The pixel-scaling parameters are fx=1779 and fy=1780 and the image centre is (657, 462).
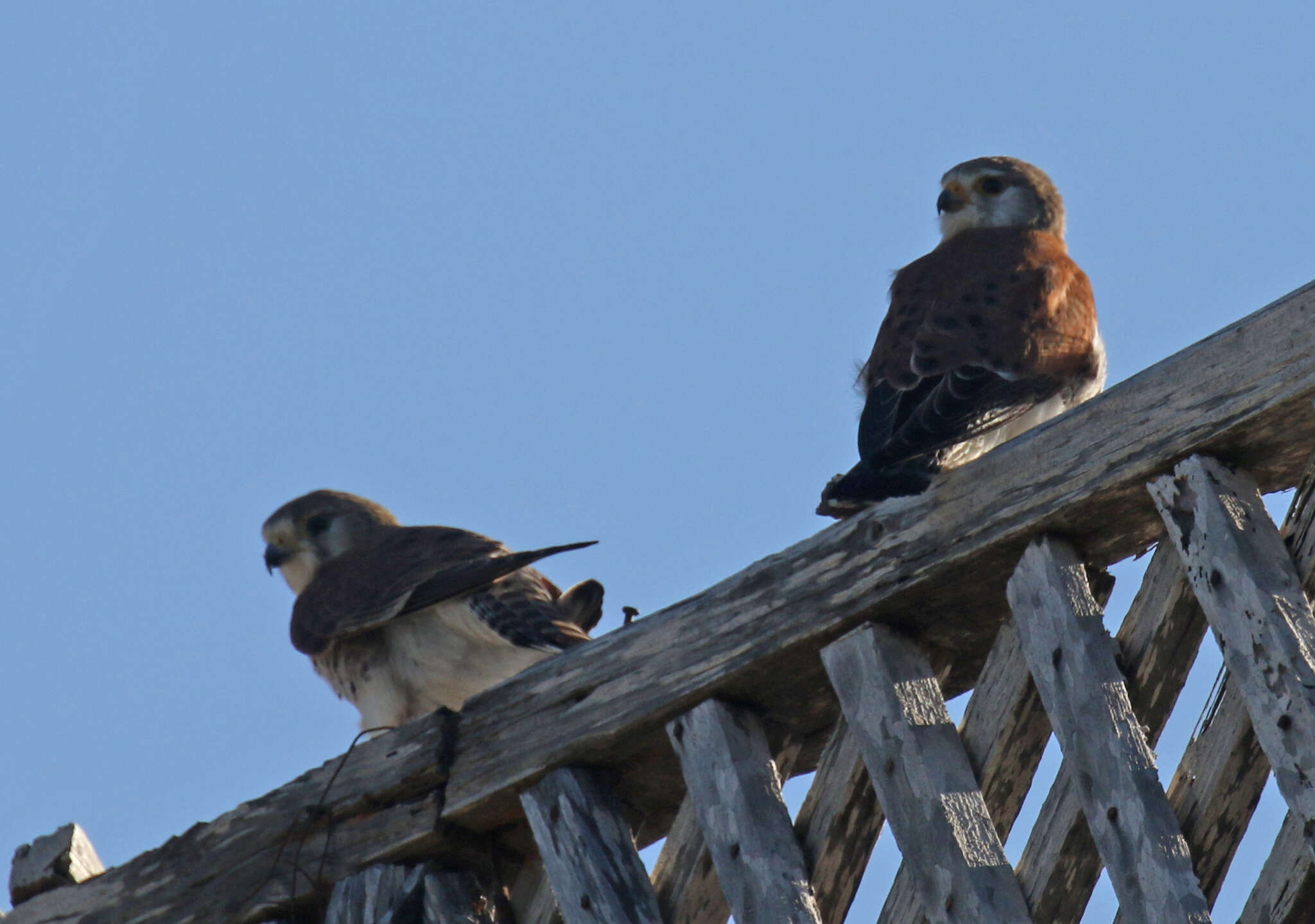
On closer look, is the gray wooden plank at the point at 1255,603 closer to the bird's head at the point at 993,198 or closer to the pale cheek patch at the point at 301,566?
the bird's head at the point at 993,198

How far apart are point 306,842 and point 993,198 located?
137 inches

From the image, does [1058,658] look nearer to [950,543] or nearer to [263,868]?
[950,543]

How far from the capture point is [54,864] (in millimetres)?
3160

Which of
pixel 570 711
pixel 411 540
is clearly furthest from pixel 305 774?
pixel 411 540

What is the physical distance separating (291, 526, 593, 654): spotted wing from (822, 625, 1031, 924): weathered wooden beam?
6.68ft

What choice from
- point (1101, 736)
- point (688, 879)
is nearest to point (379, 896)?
point (688, 879)

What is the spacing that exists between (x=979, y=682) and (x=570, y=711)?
26.2 inches

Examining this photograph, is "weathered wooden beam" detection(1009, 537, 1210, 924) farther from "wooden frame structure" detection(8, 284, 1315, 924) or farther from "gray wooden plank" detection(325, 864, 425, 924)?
"gray wooden plank" detection(325, 864, 425, 924)

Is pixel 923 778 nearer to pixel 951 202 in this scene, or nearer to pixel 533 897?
pixel 533 897

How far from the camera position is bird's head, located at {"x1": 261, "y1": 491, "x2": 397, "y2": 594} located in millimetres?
5883

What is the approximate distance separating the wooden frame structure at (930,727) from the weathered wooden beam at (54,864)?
0.99 feet

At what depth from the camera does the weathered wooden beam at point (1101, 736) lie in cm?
198

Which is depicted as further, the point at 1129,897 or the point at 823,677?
the point at 823,677

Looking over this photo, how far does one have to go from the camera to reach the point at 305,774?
299cm
